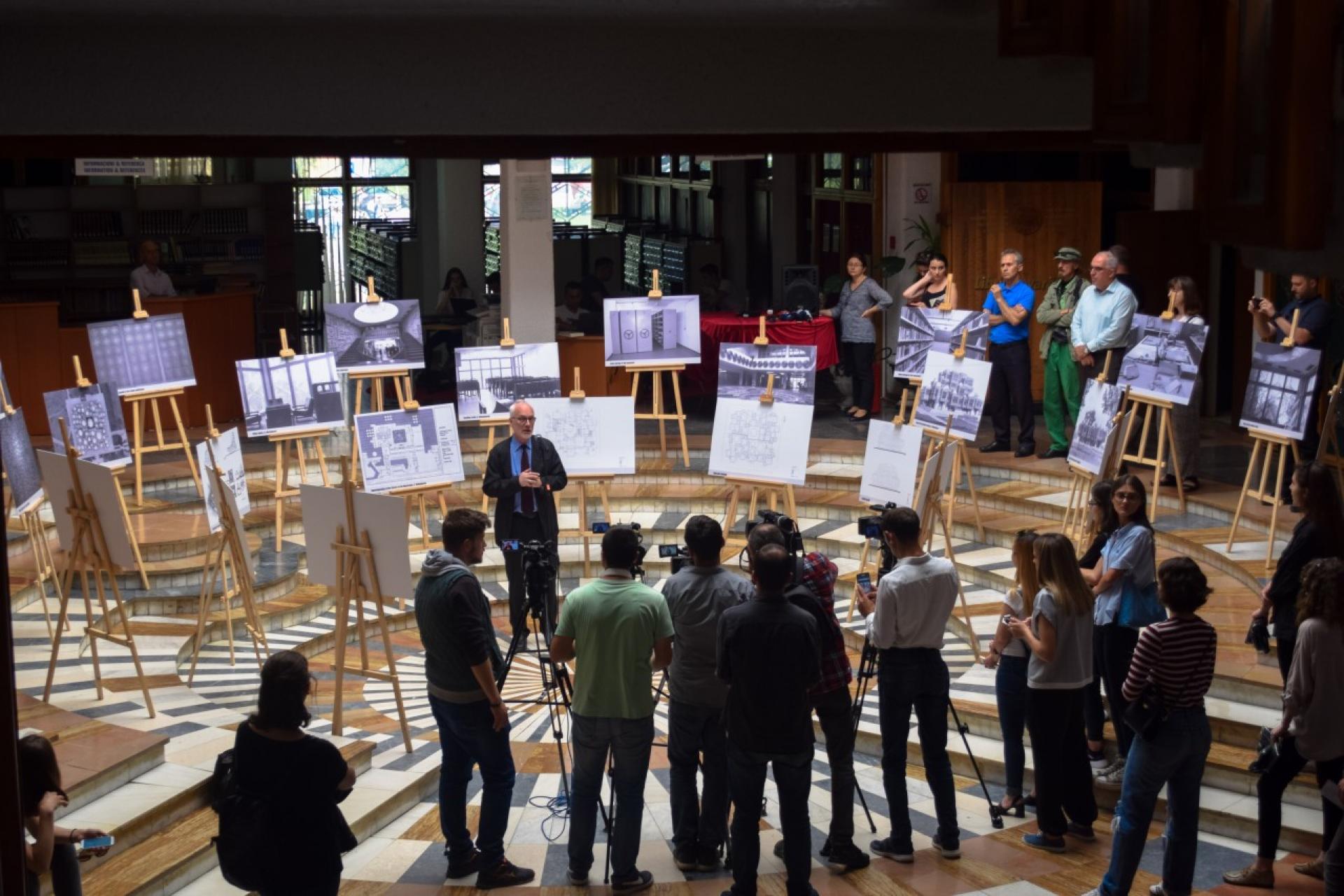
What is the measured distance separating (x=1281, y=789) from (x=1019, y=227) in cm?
928

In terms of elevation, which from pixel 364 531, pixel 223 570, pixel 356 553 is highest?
pixel 364 531

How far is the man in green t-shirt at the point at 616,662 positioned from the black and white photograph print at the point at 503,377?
18.4 ft

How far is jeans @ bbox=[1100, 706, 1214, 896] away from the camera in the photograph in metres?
5.55

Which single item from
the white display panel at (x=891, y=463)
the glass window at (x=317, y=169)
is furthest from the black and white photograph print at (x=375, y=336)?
the glass window at (x=317, y=169)

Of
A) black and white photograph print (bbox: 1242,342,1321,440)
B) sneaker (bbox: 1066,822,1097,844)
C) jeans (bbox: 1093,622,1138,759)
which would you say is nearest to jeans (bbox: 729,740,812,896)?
sneaker (bbox: 1066,822,1097,844)

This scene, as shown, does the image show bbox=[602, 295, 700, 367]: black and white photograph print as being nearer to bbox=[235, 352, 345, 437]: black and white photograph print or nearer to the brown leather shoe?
bbox=[235, 352, 345, 437]: black and white photograph print

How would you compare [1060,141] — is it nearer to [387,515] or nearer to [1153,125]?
[1153,125]

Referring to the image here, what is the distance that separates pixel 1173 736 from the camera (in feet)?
Answer: 18.2

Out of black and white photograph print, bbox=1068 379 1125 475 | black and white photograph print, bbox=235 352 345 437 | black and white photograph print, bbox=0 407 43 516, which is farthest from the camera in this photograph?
black and white photograph print, bbox=235 352 345 437

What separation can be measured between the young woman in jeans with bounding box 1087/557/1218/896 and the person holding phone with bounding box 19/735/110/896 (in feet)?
11.3

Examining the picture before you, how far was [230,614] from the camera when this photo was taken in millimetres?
9477

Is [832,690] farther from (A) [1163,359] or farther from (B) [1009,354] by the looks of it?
(B) [1009,354]

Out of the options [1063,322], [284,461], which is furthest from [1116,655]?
[284,461]

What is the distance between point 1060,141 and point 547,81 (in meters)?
1.68
